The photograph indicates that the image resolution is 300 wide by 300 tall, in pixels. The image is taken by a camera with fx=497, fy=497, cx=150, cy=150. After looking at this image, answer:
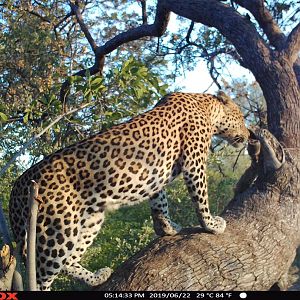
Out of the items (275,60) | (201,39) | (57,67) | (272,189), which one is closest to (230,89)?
(201,39)

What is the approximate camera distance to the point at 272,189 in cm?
514

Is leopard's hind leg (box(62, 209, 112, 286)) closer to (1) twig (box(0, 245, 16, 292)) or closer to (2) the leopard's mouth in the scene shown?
(1) twig (box(0, 245, 16, 292))

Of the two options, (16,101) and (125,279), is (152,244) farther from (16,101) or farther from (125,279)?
(16,101)

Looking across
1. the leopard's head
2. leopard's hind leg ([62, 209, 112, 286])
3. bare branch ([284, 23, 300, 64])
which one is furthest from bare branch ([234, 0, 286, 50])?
leopard's hind leg ([62, 209, 112, 286])

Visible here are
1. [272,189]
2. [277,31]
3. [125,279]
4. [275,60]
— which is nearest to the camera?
[125,279]

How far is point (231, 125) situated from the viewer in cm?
557

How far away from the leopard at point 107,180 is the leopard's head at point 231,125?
0.36 meters

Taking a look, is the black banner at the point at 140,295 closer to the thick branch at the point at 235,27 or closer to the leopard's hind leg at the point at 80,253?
the leopard's hind leg at the point at 80,253

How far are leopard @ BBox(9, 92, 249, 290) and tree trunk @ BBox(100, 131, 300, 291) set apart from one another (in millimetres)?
296

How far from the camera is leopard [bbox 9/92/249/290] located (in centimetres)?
421

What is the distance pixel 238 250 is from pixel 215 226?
37 cm

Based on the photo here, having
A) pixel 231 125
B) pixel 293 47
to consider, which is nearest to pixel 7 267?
pixel 231 125

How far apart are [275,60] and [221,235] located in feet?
7.36

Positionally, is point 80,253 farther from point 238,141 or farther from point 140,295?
point 238,141
